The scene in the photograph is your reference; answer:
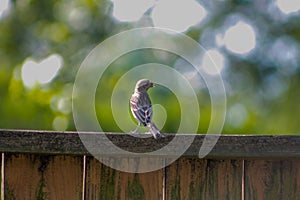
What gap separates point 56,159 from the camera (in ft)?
7.22

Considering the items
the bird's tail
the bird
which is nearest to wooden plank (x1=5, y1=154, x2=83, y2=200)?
the bird's tail

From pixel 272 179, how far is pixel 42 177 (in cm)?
67

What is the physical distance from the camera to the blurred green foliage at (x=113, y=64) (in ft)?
24.2

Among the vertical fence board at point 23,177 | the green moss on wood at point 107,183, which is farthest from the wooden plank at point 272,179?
the vertical fence board at point 23,177

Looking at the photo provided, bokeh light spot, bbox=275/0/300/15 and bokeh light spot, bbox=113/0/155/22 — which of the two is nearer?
bokeh light spot, bbox=113/0/155/22

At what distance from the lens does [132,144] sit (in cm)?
214

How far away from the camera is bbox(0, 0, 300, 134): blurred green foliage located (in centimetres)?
738

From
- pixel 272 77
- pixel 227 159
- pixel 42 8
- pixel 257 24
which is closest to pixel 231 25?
pixel 257 24

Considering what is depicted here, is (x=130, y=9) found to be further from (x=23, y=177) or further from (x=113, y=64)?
(x=23, y=177)

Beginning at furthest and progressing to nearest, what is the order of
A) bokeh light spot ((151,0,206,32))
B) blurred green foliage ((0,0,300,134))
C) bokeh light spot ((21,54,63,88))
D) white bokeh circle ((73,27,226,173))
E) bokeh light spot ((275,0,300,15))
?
1. bokeh light spot ((275,0,300,15))
2. bokeh light spot ((151,0,206,32))
3. bokeh light spot ((21,54,63,88))
4. blurred green foliage ((0,0,300,134))
5. white bokeh circle ((73,27,226,173))

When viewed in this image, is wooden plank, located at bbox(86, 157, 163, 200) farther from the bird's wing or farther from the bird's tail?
the bird's wing

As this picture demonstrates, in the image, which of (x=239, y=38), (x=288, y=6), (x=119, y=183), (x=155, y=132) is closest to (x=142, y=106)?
(x=155, y=132)

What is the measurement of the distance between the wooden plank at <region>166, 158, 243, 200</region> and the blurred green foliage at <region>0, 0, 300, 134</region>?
4597 mm

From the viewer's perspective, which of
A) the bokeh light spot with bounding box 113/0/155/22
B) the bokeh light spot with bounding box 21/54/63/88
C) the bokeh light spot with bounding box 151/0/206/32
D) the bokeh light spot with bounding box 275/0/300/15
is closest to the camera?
the bokeh light spot with bounding box 21/54/63/88
